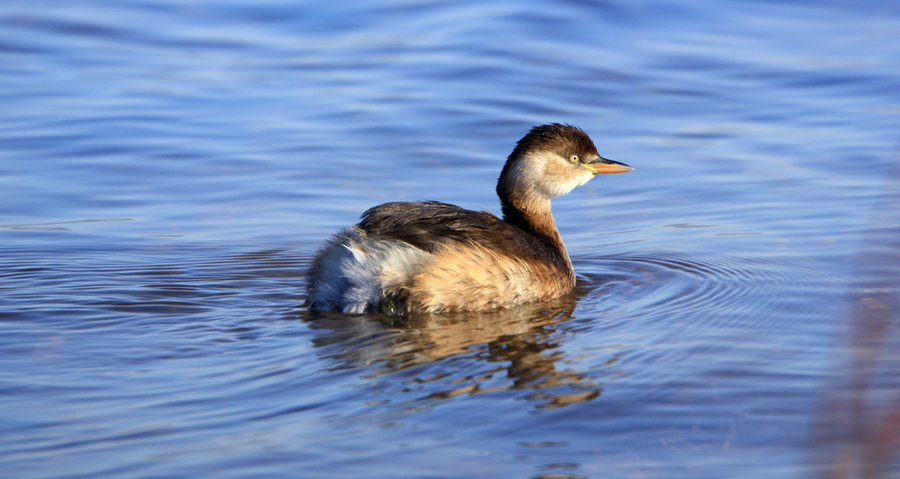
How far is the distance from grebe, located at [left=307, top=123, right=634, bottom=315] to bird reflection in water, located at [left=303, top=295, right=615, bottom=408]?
0.26 ft

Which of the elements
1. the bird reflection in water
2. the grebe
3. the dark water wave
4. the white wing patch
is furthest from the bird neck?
the white wing patch

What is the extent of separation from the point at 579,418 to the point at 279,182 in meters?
5.30

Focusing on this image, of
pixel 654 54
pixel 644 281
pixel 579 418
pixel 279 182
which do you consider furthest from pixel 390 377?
pixel 654 54

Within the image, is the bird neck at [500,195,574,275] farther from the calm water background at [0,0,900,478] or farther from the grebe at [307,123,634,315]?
the calm water background at [0,0,900,478]

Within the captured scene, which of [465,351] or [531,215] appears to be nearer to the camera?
[465,351]

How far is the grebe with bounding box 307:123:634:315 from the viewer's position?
580 cm

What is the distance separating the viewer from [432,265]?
5809 mm

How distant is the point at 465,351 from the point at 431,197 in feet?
11.2

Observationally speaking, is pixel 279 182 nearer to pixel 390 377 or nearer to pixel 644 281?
pixel 644 281

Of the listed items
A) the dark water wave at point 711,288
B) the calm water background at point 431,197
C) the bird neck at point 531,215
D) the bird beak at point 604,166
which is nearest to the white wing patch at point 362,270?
the calm water background at point 431,197

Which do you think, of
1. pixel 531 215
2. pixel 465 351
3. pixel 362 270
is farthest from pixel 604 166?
pixel 465 351

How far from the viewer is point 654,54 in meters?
13.1

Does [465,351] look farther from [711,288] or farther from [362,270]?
[711,288]

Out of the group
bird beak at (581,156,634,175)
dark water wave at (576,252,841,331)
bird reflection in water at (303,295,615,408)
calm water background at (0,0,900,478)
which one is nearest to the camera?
calm water background at (0,0,900,478)
